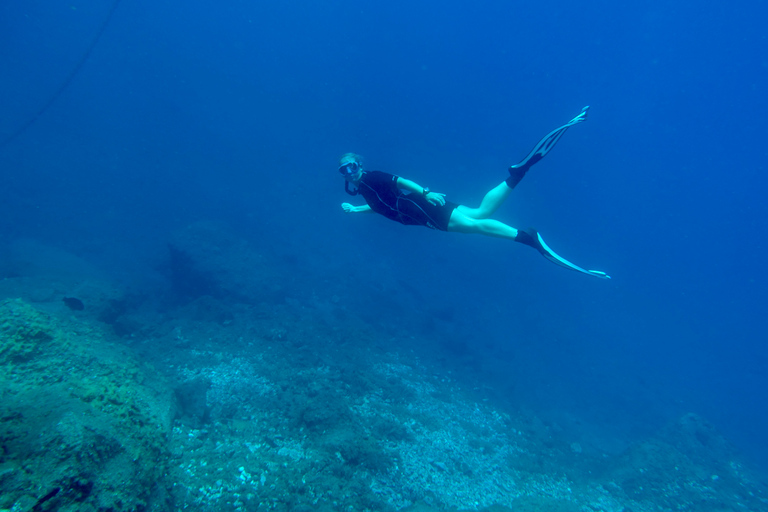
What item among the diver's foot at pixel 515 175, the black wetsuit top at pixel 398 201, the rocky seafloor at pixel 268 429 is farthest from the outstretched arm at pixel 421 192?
the rocky seafloor at pixel 268 429

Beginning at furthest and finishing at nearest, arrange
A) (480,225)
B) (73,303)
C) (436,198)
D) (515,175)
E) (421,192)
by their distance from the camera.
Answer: (73,303) < (515,175) < (480,225) < (421,192) < (436,198)

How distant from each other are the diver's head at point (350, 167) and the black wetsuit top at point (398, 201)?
5.1 inches

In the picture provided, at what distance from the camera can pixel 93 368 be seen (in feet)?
15.5

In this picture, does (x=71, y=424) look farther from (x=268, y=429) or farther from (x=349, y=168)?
(x=349, y=168)

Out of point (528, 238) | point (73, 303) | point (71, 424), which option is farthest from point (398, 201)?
point (73, 303)

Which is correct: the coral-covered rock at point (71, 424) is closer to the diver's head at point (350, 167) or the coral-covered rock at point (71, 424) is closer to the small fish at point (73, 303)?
the diver's head at point (350, 167)

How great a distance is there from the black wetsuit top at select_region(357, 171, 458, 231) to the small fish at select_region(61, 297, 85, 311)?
9552mm

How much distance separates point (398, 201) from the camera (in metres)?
6.15

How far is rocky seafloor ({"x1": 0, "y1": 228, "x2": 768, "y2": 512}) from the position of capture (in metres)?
3.29

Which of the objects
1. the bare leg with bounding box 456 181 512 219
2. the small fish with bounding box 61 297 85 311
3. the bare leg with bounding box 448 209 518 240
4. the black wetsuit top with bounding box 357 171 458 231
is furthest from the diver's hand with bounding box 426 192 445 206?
the small fish with bounding box 61 297 85 311

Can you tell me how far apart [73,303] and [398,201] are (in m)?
10.2

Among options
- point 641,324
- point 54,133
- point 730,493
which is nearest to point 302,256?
point 730,493

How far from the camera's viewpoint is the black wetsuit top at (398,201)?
6.07 m

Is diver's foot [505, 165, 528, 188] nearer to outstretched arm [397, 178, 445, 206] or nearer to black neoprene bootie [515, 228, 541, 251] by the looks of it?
black neoprene bootie [515, 228, 541, 251]
